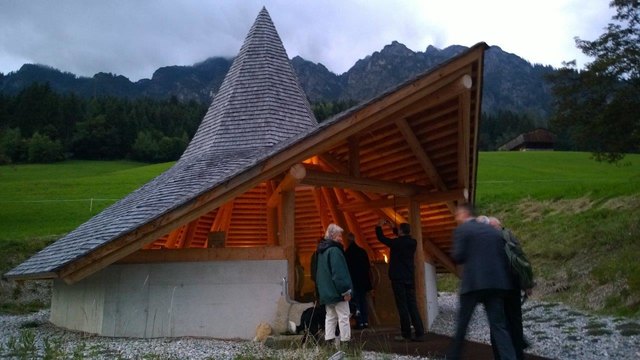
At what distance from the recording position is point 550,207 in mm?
25328

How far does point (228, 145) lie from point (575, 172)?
3797 cm

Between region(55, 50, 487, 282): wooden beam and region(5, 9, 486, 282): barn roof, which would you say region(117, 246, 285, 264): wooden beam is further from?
region(55, 50, 487, 282): wooden beam

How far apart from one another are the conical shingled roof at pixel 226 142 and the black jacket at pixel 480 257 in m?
3.52

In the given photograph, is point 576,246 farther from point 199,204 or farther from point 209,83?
point 209,83

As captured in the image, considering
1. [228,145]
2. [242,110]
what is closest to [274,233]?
Answer: [228,145]

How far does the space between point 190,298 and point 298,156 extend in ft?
8.74

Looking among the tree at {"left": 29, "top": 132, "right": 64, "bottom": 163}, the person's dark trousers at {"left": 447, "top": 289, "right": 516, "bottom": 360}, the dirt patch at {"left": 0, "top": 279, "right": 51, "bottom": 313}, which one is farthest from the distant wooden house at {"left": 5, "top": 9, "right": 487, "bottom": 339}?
the tree at {"left": 29, "top": 132, "right": 64, "bottom": 163}

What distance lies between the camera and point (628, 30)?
16.8m

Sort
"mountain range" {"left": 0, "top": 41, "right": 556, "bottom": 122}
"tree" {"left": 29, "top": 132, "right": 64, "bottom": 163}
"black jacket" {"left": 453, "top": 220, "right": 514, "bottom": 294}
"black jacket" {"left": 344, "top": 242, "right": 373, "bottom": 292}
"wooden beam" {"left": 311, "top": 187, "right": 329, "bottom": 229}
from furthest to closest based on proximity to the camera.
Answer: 1. "mountain range" {"left": 0, "top": 41, "right": 556, "bottom": 122}
2. "tree" {"left": 29, "top": 132, "right": 64, "bottom": 163}
3. "wooden beam" {"left": 311, "top": 187, "right": 329, "bottom": 229}
4. "black jacket" {"left": 344, "top": 242, "right": 373, "bottom": 292}
5. "black jacket" {"left": 453, "top": 220, "right": 514, "bottom": 294}

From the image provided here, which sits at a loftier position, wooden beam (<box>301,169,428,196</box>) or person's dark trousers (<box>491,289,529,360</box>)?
wooden beam (<box>301,169,428,196</box>)

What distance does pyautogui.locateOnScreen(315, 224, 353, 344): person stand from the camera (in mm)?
6641

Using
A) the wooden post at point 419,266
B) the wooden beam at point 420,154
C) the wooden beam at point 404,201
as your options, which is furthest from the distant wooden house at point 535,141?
the wooden post at point 419,266

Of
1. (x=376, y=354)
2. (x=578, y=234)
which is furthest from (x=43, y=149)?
(x=376, y=354)

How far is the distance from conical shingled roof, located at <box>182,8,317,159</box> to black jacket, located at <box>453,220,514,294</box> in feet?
21.7
